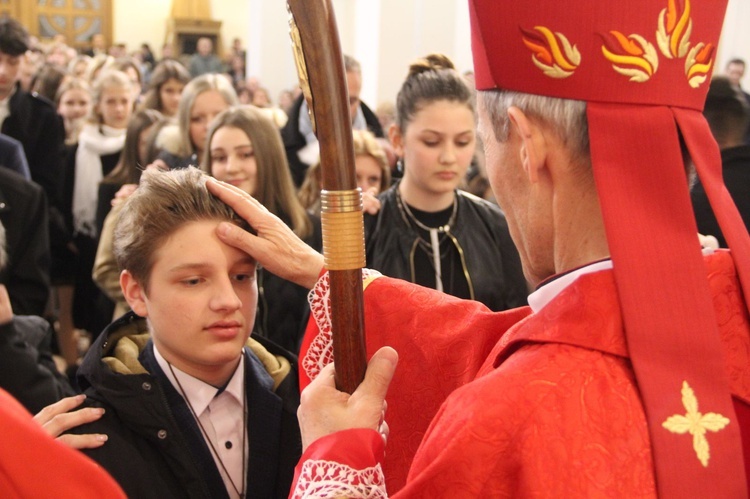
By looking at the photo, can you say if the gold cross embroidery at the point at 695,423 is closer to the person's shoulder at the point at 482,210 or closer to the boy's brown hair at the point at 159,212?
the boy's brown hair at the point at 159,212

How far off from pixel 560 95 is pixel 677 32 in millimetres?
184

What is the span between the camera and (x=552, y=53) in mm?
1309

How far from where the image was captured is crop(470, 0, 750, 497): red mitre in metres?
1.22

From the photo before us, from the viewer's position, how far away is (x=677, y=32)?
1305 millimetres

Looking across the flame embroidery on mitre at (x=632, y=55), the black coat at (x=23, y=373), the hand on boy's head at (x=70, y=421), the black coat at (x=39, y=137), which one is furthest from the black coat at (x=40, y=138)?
the flame embroidery on mitre at (x=632, y=55)

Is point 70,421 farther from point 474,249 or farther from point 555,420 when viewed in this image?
point 474,249

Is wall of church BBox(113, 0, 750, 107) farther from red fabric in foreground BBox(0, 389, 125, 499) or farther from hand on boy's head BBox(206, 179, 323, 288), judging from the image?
red fabric in foreground BBox(0, 389, 125, 499)

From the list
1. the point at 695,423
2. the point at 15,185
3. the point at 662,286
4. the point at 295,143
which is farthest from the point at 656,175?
the point at 295,143

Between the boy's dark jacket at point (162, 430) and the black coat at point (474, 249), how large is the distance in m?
1.08

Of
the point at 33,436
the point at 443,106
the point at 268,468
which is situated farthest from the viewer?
the point at 443,106

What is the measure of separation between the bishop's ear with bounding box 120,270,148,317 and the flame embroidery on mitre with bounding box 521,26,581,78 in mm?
1113

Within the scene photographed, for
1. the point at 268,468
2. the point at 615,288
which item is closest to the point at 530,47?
the point at 615,288

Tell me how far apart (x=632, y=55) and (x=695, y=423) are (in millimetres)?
500

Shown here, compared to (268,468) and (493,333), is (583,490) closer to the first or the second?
(493,333)
